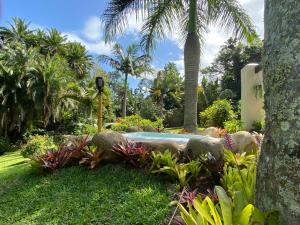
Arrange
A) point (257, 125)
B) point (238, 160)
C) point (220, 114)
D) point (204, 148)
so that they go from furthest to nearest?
point (220, 114)
point (257, 125)
point (204, 148)
point (238, 160)

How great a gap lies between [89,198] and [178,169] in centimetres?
145

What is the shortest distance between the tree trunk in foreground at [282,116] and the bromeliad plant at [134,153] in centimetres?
412

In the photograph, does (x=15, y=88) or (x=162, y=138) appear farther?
(x=15, y=88)

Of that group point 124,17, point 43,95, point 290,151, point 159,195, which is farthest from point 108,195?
point 43,95

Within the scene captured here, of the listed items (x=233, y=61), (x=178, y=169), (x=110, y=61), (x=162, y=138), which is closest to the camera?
(x=178, y=169)

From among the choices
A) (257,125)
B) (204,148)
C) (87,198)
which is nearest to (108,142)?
(87,198)

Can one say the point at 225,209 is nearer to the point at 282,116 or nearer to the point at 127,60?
the point at 282,116

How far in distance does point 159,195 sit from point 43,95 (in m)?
12.5

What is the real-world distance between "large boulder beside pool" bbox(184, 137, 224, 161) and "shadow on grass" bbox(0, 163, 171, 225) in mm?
869

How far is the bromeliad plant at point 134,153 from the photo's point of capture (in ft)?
20.5

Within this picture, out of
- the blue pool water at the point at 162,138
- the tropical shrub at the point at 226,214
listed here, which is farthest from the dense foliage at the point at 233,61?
the tropical shrub at the point at 226,214

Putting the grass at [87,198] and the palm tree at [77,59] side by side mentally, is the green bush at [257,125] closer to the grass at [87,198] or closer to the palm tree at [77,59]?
the grass at [87,198]

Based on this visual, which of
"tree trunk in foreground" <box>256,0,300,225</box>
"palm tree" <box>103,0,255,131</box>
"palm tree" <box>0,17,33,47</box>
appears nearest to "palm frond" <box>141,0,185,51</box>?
"palm tree" <box>103,0,255,131</box>

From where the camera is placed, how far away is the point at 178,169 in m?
5.54
